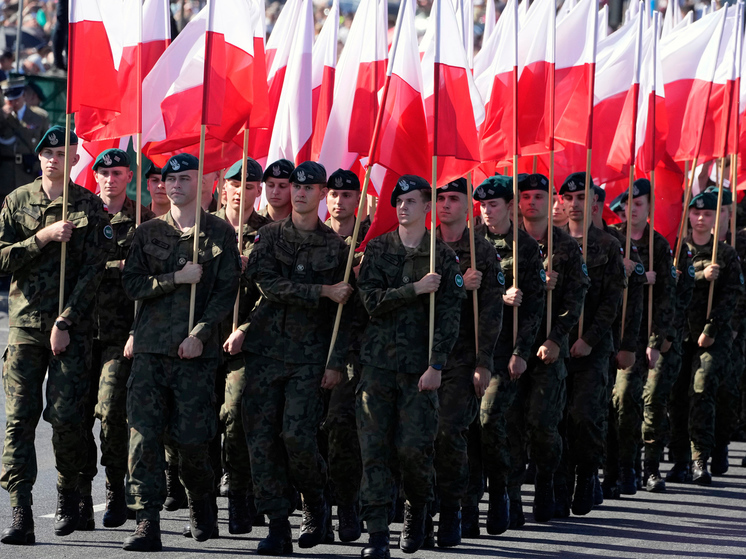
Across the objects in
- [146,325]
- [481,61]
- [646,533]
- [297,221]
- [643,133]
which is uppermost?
[481,61]

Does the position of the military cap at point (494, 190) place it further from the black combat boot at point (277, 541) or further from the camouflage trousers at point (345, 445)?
the black combat boot at point (277, 541)

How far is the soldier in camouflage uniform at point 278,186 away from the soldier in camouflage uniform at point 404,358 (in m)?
1.17

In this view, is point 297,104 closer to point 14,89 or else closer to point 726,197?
point 726,197

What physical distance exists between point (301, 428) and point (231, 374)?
36.3 inches

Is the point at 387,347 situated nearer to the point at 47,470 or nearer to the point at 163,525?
the point at 163,525

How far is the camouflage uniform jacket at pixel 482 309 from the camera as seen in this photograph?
8.15 meters

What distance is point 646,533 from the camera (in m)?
8.71

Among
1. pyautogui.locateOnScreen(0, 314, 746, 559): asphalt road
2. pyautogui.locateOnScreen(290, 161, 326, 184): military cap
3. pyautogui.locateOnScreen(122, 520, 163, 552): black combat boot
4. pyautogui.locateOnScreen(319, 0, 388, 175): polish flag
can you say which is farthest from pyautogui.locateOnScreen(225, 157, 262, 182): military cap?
pyautogui.locateOnScreen(122, 520, 163, 552): black combat boot

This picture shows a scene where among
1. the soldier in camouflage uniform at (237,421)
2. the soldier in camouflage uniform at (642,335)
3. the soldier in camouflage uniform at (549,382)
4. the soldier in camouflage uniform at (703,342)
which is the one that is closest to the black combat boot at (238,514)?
the soldier in camouflage uniform at (237,421)

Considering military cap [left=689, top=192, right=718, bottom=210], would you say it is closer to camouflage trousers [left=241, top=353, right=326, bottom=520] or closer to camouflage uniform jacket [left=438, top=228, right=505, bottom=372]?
camouflage uniform jacket [left=438, top=228, right=505, bottom=372]

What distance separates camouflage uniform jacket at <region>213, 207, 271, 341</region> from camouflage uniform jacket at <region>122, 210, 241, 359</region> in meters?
0.26

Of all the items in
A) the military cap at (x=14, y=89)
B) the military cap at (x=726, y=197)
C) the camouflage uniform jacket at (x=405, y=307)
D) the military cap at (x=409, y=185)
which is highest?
the military cap at (x=14, y=89)

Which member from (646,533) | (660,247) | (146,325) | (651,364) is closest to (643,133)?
(660,247)

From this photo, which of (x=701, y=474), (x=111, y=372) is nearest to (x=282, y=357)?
(x=111, y=372)
